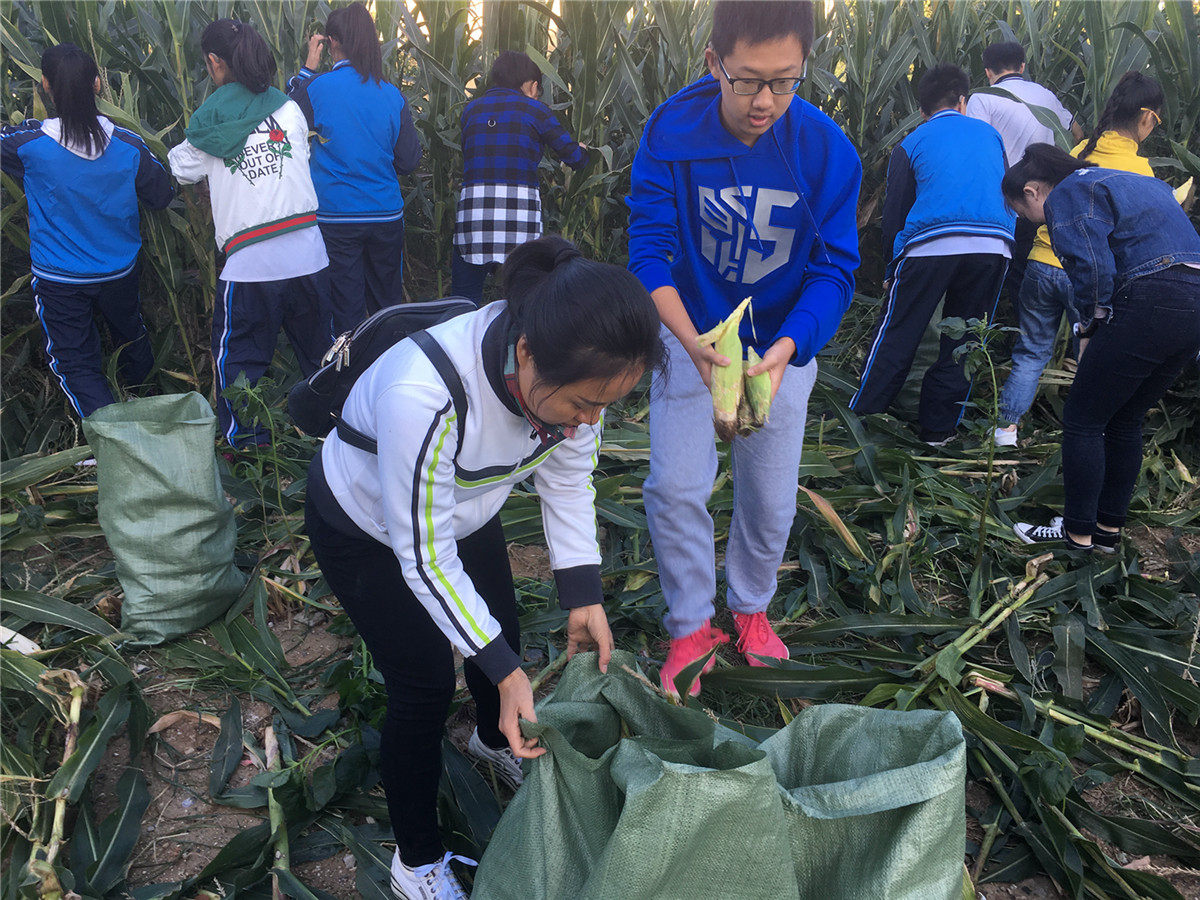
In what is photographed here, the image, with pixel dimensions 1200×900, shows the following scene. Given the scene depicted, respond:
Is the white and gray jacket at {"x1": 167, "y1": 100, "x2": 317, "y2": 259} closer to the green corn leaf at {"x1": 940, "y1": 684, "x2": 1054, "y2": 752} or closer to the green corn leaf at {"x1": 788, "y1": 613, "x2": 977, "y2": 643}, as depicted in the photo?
the green corn leaf at {"x1": 788, "y1": 613, "x2": 977, "y2": 643}

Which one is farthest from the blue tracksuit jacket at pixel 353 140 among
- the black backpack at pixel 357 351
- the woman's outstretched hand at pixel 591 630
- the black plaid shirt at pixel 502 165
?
the woman's outstretched hand at pixel 591 630

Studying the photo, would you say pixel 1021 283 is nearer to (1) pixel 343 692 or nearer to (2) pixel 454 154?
(2) pixel 454 154

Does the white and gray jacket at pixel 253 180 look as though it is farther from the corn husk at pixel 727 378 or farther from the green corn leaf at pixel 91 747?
the corn husk at pixel 727 378

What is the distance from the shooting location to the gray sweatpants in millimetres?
2143

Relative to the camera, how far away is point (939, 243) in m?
3.68

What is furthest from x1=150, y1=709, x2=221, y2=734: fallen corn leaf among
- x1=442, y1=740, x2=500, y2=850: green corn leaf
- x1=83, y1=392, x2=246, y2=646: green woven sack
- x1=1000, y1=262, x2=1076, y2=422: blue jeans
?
x1=1000, y1=262, x2=1076, y2=422: blue jeans

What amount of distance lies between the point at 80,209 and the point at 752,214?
8.98 ft

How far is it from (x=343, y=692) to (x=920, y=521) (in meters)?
2.11

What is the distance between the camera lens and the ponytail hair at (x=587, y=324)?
1247 millimetres

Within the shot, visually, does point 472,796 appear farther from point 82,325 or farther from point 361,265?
point 361,265

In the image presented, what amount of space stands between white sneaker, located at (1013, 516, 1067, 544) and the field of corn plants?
0.32 feet

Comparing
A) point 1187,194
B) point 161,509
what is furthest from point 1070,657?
point 161,509

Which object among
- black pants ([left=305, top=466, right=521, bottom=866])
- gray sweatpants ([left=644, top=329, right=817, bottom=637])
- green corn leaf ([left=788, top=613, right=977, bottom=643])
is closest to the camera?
black pants ([left=305, top=466, right=521, bottom=866])

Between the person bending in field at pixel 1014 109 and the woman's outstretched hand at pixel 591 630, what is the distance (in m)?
3.42
